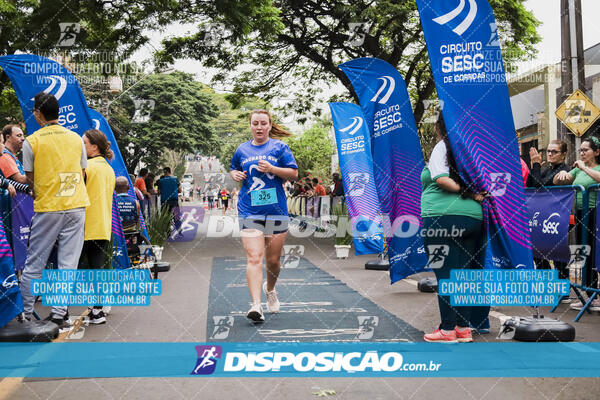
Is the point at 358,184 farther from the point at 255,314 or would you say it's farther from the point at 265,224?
the point at 255,314

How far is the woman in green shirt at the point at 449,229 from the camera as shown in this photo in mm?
5281

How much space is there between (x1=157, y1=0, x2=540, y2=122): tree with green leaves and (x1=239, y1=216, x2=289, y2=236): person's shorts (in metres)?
9.59

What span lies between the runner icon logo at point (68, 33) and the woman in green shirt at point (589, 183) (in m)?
11.1

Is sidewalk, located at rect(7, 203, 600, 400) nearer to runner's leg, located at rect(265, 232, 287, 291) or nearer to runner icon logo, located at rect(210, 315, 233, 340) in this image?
runner icon logo, located at rect(210, 315, 233, 340)

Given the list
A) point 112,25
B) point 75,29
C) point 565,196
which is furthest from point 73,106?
point 112,25

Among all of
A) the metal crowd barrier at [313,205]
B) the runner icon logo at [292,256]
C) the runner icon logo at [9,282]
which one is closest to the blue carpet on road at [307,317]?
the runner icon logo at [9,282]

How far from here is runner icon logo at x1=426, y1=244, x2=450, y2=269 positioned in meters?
5.34

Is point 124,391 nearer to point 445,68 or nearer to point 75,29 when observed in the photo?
point 445,68

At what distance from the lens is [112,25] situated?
53.6 ft

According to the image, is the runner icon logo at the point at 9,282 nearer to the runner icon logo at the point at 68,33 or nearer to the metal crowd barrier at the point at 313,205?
the runner icon logo at the point at 68,33

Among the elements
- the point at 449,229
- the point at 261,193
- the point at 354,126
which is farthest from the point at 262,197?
the point at 354,126

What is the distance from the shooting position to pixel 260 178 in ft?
21.5

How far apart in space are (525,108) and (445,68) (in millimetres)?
30245

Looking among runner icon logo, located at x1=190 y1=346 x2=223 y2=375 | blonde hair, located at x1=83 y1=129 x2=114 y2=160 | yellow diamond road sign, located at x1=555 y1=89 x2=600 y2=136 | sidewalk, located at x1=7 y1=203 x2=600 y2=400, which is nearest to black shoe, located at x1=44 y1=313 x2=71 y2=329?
sidewalk, located at x1=7 y1=203 x2=600 y2=400
